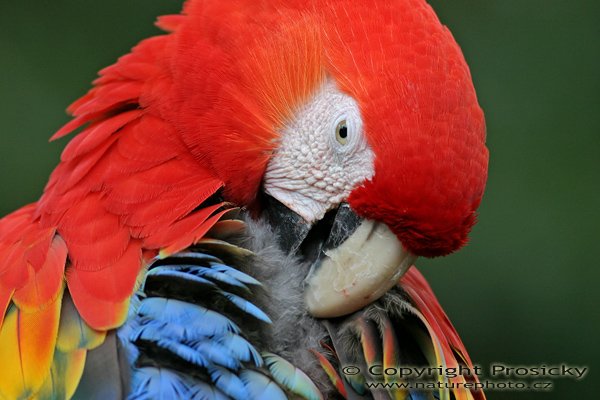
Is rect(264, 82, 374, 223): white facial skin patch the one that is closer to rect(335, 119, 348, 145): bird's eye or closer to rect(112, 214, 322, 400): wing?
rect(335, 119, 348, 145): bird's eye

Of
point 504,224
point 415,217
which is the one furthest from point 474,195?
point 504,224

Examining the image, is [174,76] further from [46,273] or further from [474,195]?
[474,195]

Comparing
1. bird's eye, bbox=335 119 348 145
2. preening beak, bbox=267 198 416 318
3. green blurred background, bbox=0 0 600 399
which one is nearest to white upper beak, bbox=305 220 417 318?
preening beak, bbox=267 198 416 318

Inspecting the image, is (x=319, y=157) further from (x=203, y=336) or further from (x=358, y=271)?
(x=203, y=336)

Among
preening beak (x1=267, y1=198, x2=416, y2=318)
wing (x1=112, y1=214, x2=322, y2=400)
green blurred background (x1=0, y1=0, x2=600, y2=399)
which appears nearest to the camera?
wing (x1=112, y1=214, x2=322, y2=400)

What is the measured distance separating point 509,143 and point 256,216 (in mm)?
1244

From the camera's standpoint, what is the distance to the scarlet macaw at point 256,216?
3.15ft

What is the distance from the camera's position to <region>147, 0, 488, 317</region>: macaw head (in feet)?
3.25

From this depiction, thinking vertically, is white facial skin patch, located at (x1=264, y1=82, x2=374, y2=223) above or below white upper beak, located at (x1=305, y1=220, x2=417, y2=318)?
above

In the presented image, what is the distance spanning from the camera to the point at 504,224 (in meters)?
2.14

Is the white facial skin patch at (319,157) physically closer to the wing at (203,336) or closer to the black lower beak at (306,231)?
the black lower beak at (306,231)

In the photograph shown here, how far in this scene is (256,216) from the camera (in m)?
1.15

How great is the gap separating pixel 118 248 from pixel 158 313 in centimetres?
13

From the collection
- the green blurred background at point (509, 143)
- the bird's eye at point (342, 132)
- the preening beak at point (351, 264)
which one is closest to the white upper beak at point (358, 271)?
the preening beak at point (351, 264)
